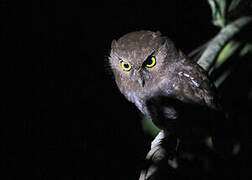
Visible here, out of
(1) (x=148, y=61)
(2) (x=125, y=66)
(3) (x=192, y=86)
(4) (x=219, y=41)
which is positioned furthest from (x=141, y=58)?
(4) (x=219, y=41)

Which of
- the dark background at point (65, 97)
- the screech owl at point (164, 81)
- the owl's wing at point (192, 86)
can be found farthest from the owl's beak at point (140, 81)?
the dark background at point (65, 97)

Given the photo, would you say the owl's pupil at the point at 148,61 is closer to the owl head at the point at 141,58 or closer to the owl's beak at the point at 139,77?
the owl head at the point at 141,58

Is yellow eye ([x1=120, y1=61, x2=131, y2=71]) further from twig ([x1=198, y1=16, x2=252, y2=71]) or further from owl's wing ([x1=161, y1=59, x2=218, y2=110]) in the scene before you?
twig ([x1=198, y1=16, x2=252, y2=71])

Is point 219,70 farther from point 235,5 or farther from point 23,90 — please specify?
point 23,90

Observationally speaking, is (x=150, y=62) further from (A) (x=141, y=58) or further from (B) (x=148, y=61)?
(A) (x=141, y=58)

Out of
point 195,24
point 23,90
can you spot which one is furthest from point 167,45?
point 195,24

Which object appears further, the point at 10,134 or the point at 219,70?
the point at 219,70
